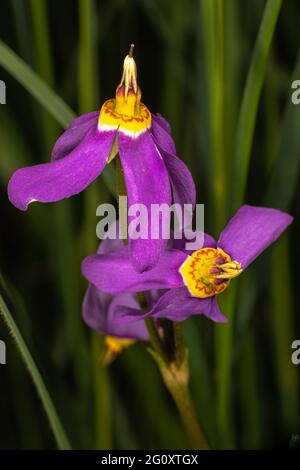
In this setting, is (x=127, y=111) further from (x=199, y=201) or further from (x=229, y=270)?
(x=199, y=201)

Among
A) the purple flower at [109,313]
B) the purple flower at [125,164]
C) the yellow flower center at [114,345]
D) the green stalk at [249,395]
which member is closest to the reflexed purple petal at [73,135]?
the purple flower at [125,164]

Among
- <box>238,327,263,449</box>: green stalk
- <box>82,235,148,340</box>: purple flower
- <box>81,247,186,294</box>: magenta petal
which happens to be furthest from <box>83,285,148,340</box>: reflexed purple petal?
<box>238,327,263,449</box>: green stalk

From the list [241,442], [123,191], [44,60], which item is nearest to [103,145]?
[123,191]

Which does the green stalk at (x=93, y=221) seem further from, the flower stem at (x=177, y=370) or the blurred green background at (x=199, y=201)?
the flower stem at (x=177, y=370)

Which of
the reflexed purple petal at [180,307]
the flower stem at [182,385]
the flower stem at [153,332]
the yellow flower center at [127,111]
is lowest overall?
the flower stem at [182,385]

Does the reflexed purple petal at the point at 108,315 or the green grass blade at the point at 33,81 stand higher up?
the green grass blade at the point at 33,81

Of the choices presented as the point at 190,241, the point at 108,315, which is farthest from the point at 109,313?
the point at 190,241
